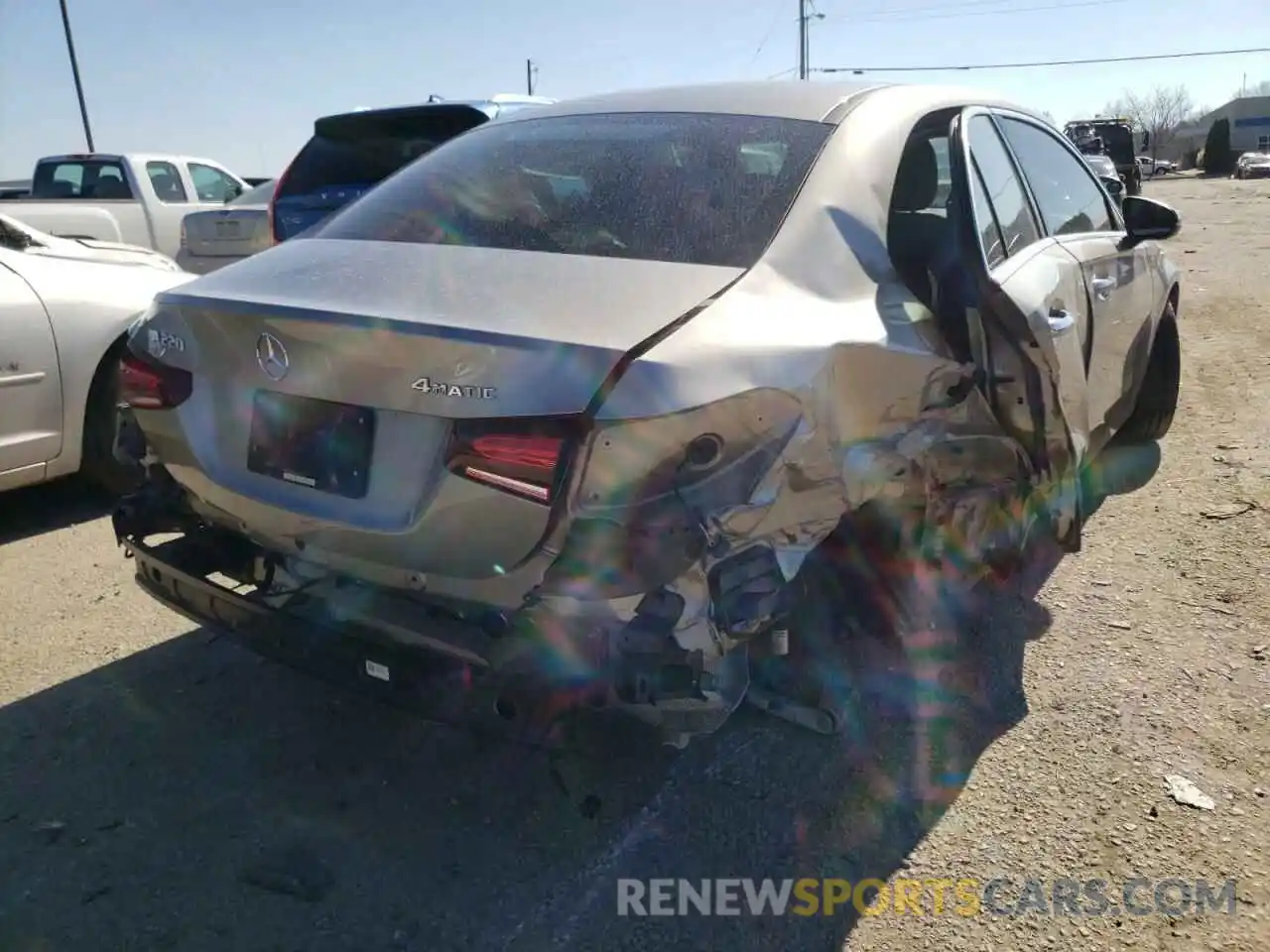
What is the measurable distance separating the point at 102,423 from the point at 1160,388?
16.7 feet

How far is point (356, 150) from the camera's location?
691 cm

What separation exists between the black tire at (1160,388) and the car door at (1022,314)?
176 cm

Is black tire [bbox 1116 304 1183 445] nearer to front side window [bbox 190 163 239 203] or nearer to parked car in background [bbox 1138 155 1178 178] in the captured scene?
front side window [bbox 190 163 239 203]

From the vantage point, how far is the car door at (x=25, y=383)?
4.12m

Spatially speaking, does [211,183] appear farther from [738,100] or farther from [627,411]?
[627,411]

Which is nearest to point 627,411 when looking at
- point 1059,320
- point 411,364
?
point 411,364

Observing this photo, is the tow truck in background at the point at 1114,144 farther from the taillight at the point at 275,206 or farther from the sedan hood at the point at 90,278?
the sedan hood at the point at 90,278

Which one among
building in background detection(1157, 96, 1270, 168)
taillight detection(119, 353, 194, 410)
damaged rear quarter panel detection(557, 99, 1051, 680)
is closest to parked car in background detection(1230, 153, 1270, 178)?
building in background detection(1157, 96, 1270, 168)

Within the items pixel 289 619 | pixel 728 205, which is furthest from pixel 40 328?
pixel 728 205

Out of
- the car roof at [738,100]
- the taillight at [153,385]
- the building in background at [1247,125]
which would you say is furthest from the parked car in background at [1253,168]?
the taillight at [153,385]

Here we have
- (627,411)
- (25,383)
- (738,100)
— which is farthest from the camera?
(25,383)

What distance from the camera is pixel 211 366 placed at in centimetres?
241

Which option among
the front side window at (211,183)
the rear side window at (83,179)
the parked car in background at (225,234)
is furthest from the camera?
the front side window at (211,183)

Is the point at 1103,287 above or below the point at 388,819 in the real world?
above
